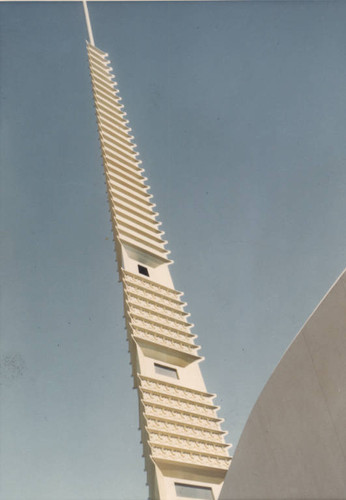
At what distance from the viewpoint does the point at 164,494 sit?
14117 millimetres

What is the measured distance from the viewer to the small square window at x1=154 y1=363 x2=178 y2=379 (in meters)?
18.7

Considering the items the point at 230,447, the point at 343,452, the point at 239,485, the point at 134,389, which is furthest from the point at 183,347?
the point at 343,452

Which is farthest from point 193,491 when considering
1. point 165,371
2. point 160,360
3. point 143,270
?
point 143,270

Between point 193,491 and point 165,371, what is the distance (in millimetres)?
4948

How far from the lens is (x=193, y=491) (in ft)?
49.0

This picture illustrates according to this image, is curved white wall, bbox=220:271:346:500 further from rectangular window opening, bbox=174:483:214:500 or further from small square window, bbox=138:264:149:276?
small square window, bbox=138:264:149:276

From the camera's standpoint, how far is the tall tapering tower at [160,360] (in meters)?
15.1

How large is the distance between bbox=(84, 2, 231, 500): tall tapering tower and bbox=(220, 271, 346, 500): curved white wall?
7.49 metres

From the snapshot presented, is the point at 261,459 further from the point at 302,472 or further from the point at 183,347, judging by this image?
the point at 183,347

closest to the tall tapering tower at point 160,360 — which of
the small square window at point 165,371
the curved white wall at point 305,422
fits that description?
the small square window at point 165,371

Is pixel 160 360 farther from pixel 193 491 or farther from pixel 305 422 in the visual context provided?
pixel 305 422

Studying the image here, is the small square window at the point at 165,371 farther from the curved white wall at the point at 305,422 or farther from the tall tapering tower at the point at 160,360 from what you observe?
the curved white wall at the point at 305,422

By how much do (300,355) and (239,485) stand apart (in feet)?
8.79

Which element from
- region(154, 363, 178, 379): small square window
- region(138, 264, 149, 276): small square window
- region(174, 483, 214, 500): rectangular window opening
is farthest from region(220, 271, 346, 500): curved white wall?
region(138, 264, 149, 276): small square window
